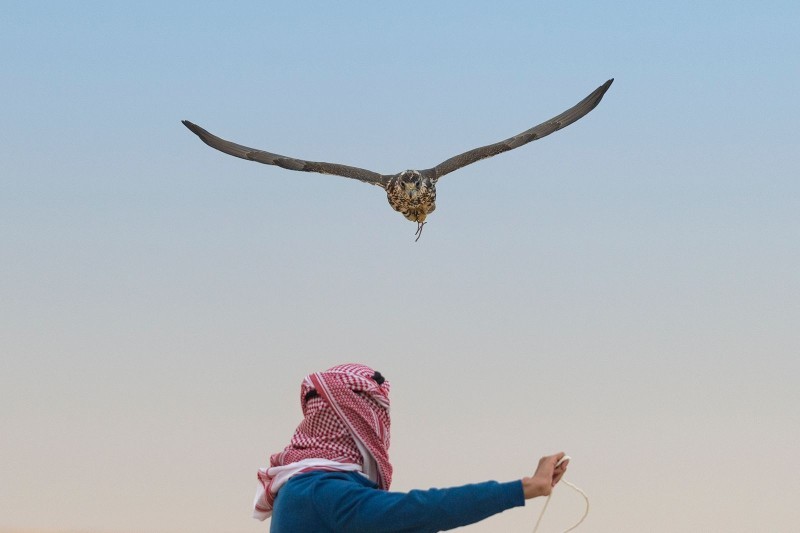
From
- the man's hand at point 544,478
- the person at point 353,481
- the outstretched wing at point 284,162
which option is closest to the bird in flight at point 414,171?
the outstretched wing at point 284,162

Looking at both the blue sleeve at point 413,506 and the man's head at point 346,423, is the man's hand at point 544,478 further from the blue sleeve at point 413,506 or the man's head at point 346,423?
the man's head at point 346,423

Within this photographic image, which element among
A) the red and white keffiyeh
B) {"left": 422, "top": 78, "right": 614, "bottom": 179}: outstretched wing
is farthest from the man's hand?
{"left": 422, "top": 78, "right": 614, "bottom": 179}: outstretched wing

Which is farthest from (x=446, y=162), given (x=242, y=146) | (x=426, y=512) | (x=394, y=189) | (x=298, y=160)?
(x=426, y=512)

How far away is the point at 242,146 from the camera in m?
11.3

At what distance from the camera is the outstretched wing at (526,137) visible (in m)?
10.3

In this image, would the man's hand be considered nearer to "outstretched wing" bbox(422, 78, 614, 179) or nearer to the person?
the person

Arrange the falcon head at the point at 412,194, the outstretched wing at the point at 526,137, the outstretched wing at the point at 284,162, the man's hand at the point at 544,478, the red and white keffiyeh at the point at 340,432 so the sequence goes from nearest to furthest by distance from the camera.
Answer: the man's hand at the point at 544,478, the red and white keffiyeh at the point at 340,432, the falcon head at the point at 412,194, the outstretched wing at the point at 526,137, the outstretched wing at the point at 284,162

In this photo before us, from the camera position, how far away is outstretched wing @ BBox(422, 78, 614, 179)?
10.3 meters

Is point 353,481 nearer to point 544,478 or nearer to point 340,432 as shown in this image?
point 340,432

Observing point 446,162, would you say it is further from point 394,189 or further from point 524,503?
point 524,503

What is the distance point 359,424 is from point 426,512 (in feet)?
1.88

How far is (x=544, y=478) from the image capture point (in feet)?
12.9

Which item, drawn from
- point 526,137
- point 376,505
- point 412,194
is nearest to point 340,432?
point 376,505

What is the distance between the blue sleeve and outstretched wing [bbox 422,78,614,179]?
20.6 feet
